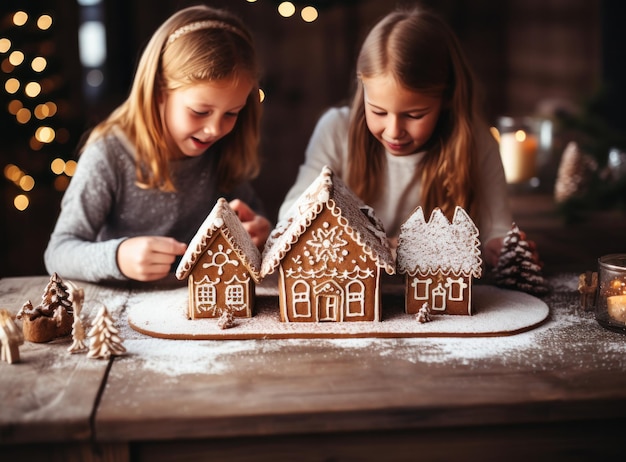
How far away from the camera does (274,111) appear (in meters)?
5.52

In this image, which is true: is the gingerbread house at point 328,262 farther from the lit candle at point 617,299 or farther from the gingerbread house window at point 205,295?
the lit candle at point 617,299

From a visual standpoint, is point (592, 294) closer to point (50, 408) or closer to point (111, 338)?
point (111, 338)

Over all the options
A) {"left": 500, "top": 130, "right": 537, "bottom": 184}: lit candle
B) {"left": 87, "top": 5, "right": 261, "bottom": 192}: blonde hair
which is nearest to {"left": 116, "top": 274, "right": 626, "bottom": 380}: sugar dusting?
{"left": 87, "top": 5, "right": 261, "bottom": 192}: blonde hair

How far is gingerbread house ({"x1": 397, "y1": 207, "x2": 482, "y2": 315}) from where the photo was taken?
1.45 m

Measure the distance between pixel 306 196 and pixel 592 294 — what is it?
2.06 feet

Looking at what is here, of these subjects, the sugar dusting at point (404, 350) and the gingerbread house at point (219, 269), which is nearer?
the sugar dusting at point (404, 350)

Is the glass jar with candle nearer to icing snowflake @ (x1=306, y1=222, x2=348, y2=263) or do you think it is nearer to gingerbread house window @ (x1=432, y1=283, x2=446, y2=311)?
gingerbread house window @ (x1=432, y1=283, x2=446, y2=311)

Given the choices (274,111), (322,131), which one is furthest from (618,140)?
(274,111)

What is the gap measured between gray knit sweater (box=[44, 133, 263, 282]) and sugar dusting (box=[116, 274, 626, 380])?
38 cm

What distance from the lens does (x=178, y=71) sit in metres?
1.83

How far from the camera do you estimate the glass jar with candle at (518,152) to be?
109 inches

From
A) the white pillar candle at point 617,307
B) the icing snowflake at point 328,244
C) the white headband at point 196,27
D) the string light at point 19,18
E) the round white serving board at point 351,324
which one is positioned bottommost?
the round white serving board at point 351,324

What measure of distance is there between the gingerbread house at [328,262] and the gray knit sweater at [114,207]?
0.47 metres

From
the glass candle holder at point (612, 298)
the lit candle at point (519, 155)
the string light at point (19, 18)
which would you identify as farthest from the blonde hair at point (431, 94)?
the string light at point (19, 18)
